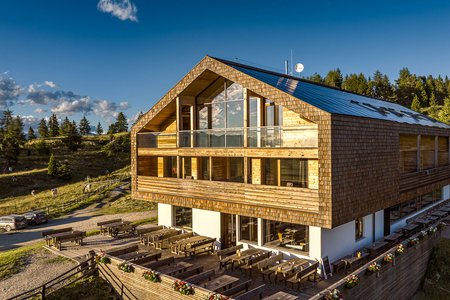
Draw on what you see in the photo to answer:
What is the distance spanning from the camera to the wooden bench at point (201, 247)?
1727cm

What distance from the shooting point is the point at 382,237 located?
750 inches

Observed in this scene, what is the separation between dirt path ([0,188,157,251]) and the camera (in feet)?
84.1

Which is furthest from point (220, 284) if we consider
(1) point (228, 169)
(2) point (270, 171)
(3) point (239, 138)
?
(1) point (228, 169)

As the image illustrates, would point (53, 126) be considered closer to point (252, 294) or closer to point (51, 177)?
point (51, 177)

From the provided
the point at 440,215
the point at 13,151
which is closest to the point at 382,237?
the point at 440,215

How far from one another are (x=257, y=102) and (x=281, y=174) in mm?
Answer: 3827

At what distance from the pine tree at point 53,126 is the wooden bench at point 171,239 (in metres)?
91.5

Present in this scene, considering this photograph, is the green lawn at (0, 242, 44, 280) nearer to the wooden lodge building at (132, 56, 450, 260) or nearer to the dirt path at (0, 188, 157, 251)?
the dirt path at (0, 188, 157, 251)

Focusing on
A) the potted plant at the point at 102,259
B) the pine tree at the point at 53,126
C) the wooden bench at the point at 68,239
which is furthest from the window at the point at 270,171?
the pine tree at the point at 53,126

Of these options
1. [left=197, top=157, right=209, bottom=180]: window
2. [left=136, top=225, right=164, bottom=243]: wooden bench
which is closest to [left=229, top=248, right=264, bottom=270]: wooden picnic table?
[left=197, top=157, right=209, bottom=180]: window

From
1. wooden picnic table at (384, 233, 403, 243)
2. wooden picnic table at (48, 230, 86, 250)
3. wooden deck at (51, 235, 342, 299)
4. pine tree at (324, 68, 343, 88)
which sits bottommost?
wooden deck at (51, 235, 342, 299)

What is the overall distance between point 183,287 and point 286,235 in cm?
621

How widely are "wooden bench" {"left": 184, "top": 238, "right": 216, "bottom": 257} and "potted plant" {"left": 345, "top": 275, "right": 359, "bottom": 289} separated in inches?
301

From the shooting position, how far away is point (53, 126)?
100375mm
